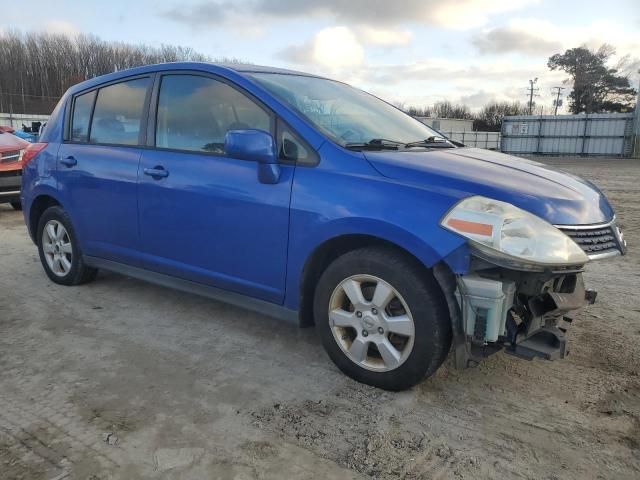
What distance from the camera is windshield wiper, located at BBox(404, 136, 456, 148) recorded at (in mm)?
3373

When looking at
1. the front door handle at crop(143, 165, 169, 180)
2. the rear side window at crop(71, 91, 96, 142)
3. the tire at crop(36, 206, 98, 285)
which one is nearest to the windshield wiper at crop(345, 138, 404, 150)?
the front door handle at crop(143, 165, 169, 180)

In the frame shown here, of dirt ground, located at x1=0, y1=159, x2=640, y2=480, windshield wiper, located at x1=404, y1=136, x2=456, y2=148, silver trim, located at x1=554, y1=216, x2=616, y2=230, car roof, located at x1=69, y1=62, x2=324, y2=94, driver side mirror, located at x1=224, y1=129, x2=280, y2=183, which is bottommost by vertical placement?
dirt ground, located at x1=0, y1=159, x2=640, y2=480

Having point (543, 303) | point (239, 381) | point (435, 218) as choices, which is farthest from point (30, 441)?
point (543, 303)

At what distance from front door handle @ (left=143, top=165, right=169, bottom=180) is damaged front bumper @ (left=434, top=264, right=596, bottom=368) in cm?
199

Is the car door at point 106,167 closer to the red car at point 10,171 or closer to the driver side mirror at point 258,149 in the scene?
the driver side mirror at point 258,149

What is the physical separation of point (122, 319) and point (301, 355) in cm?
149

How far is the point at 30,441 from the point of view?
2387 mm

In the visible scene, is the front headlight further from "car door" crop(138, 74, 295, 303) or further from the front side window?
the front side window

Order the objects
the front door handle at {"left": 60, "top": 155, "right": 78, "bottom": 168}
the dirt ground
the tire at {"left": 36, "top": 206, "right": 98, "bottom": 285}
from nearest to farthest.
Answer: the dirt ground < the front door handle at {"left": 60, "top": 155, "right": 78, "bottom": 168} < the tire at {"left": 36, "top": 206, "right": 98, "bottom": 285}

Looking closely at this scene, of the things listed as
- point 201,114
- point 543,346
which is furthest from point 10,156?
point 543,346

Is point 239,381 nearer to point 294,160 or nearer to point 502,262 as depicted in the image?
point 294,160

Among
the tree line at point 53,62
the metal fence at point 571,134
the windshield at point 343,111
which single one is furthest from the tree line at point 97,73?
the windshield at point 343,111

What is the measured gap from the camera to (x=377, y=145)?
313cm

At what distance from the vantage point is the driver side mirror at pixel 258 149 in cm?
296
